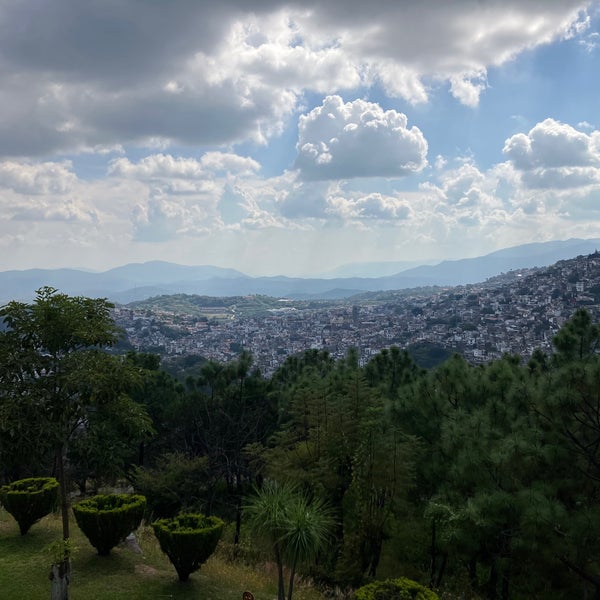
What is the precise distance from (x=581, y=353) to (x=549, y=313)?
116472 millimetres

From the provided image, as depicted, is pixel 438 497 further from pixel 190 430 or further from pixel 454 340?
pixel 454 340

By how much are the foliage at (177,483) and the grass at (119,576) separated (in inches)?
300

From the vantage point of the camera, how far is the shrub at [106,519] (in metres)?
12.0

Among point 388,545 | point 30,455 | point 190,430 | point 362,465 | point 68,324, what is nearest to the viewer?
point 30,455

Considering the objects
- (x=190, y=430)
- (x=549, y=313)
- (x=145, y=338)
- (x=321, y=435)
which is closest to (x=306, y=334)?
(x=145, y=338)

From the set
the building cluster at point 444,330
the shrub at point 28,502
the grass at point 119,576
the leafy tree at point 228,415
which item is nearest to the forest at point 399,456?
the grass at point 119,576

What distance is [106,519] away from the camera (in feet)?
39.2

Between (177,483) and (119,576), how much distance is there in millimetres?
10499

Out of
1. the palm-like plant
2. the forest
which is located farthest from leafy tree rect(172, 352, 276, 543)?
the palm-like plant

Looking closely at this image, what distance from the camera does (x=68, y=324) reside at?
9.56 m

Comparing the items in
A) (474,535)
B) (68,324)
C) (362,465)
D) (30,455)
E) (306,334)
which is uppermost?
(68,324)

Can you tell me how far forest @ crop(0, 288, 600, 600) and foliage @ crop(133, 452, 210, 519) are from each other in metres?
0.10

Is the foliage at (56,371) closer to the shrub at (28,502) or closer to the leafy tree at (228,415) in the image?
the shrub at (28,502)

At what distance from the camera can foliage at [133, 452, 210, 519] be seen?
→ 21953 mm
